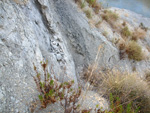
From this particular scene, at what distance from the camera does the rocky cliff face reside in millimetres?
1522

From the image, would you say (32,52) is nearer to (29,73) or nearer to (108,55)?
(29,73)

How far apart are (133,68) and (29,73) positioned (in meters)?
4.58

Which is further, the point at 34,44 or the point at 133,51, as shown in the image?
the point at 133,51

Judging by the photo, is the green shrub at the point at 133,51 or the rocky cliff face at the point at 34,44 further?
the green shrub at the point at 133,51

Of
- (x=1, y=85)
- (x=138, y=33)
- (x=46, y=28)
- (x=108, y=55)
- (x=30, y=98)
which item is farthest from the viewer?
(x=138, y=33)

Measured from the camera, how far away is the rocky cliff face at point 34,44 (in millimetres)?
1522

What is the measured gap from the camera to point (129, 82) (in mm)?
2996

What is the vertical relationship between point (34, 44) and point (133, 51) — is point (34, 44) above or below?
above

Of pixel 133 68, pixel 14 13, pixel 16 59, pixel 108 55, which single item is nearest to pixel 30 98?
pixel 16 59

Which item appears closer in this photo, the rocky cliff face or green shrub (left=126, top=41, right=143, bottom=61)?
the rocky cliff face

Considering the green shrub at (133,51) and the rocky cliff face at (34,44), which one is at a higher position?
the rocky cliff face at (34,44)

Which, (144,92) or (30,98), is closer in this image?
(30,98)

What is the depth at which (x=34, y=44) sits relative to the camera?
2.23 meters

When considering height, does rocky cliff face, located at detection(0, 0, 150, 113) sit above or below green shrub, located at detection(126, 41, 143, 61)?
above
